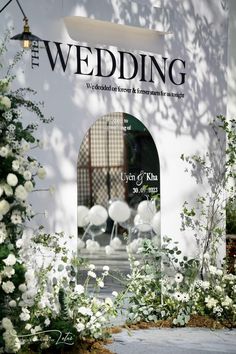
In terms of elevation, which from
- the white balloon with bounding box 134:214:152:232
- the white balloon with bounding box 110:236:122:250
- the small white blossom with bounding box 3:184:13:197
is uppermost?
the small white blossom with bounding box 3:184:13:197

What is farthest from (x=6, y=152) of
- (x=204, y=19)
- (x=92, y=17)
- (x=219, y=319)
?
(x=204, y=19)

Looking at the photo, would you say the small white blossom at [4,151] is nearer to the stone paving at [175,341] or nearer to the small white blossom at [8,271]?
the small white blossom at [8,271]

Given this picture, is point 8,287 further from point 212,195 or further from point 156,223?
point 212,195

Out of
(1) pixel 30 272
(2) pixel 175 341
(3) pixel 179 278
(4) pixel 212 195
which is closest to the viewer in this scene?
(1) pixel 30 272

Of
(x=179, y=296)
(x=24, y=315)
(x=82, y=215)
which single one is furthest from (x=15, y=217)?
(x=179, y=296)

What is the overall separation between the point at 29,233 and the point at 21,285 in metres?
1.22

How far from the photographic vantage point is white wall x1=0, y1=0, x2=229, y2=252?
6.48 m

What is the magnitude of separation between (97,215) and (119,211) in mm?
338

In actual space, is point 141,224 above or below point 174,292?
above

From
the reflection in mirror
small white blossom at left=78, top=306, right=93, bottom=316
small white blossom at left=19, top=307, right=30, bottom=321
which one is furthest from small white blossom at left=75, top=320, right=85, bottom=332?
the reflection in mirror

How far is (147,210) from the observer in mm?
7547

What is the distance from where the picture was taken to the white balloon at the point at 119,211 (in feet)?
23.5

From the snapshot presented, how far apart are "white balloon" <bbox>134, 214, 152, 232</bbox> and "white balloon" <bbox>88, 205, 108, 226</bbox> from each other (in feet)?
1.69

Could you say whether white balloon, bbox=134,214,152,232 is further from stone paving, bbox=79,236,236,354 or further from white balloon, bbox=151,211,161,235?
stone paving, bbox=79,236,236,354
